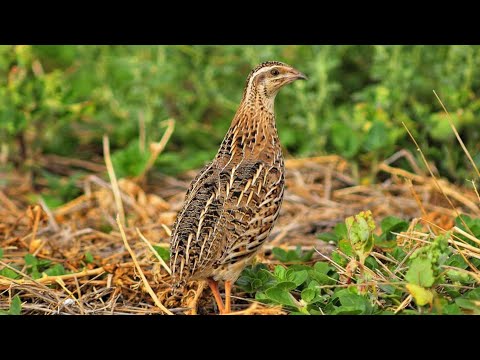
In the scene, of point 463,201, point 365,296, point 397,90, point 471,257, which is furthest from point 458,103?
point 365,296

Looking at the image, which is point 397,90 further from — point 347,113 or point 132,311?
point 132,311

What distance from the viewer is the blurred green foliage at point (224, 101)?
27.0 ft

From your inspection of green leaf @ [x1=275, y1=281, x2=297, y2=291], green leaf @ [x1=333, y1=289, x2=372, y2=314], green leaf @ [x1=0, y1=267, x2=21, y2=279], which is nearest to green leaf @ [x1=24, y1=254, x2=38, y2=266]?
green leaf @ [x1=0, y1=267, x2=21, y2=279]

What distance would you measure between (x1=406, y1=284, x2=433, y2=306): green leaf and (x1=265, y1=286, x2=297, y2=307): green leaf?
0.80 metres

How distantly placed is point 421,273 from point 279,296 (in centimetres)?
95

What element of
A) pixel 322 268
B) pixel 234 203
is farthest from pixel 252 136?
pixel 322 268

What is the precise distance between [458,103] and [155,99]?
3182 millimetres

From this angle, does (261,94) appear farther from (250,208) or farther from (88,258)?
(88,258)

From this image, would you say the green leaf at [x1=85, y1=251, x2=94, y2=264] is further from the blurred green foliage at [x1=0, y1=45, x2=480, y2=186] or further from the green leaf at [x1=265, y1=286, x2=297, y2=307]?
the blurred green foliage at [x1=0, y1=45, x2=480, y2=186]

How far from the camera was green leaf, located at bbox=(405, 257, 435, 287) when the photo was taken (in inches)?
186

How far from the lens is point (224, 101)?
9.12m

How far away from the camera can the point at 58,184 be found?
844cm

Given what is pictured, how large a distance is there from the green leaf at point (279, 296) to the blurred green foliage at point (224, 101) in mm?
3085

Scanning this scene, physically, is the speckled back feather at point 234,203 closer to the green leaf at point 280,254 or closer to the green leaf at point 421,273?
the green leaf at point 280,254
